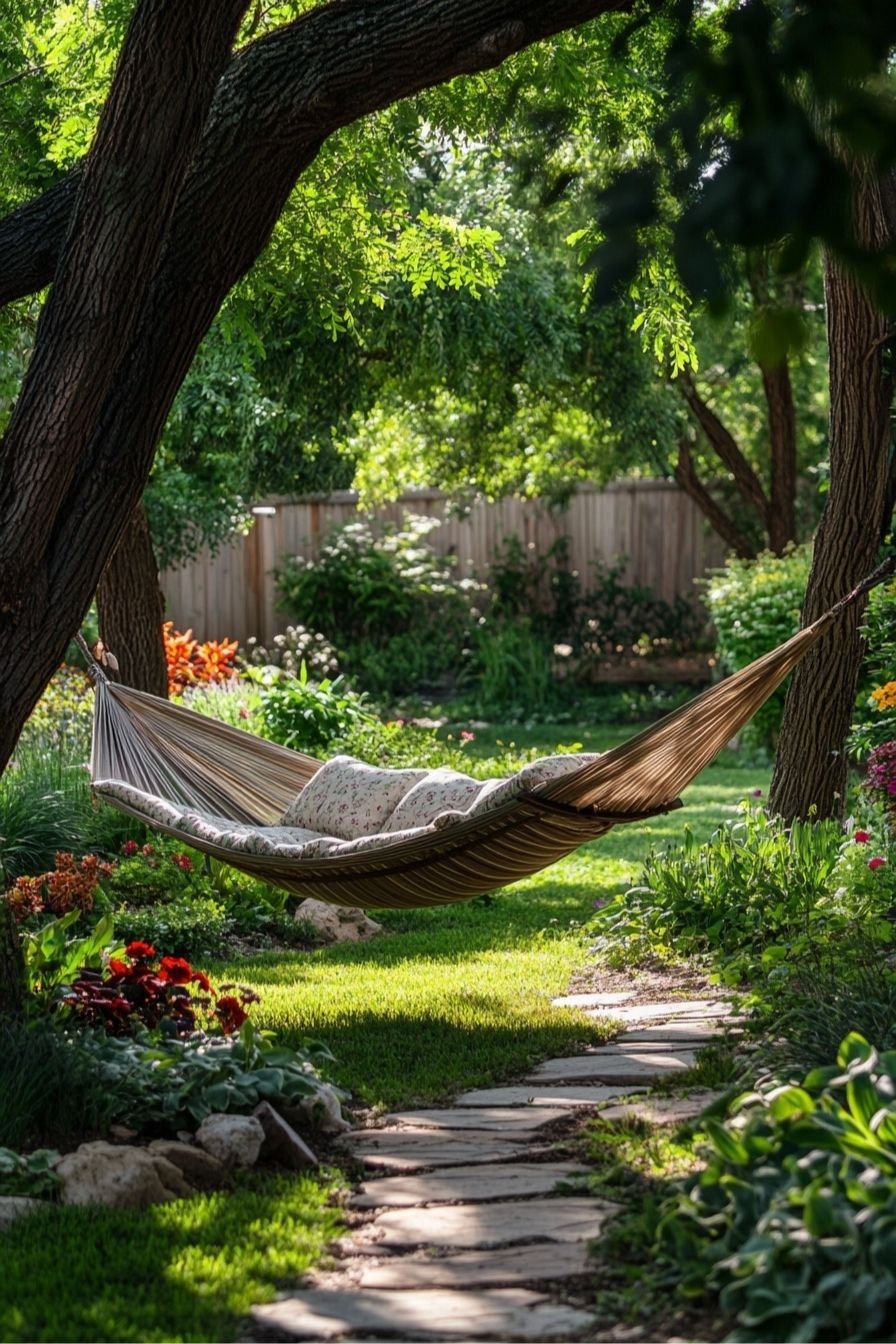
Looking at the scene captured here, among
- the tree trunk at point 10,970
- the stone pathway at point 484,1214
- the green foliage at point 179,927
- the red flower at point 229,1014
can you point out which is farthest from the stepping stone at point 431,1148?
the green foliage at point 179,927

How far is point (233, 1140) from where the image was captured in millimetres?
2992

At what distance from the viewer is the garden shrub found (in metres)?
12.1

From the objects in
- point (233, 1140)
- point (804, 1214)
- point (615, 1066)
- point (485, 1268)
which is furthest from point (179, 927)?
point (804, 1214)

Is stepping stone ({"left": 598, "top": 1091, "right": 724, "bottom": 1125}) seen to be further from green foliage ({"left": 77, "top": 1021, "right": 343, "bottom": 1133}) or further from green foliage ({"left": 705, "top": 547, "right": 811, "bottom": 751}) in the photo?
green foliage ({"left": 705, "top": 547, "right": 811, "bottom": 751})

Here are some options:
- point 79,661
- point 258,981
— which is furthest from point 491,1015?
point 79,661

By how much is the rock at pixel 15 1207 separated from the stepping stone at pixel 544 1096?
3.35 feet

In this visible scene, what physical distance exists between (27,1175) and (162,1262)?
43 centimetres

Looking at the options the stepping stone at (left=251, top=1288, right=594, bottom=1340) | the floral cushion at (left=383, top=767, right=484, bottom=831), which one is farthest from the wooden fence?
the stepping stone at (left=251, top=1288, right=594, bottom=1340)

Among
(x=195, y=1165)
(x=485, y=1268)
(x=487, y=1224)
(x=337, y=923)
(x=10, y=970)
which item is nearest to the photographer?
(x=485, y=1268)

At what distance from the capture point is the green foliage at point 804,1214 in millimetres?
2072

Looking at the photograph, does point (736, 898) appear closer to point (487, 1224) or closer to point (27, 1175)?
point (487, 1224)

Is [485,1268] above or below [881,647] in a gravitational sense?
below

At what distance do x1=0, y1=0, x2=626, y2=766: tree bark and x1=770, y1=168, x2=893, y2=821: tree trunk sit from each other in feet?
6.66

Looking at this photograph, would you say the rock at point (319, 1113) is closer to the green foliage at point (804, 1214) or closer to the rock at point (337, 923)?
the green foliage at point (804, 1214)
